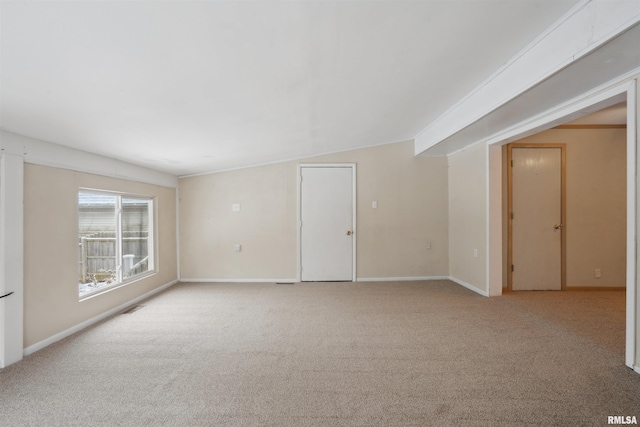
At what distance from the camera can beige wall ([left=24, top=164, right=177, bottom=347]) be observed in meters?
2.42

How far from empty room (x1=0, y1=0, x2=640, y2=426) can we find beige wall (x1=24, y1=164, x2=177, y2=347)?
0.02 m

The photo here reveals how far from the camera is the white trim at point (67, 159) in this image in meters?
2.29

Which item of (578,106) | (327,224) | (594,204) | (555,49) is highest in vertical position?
(555,49)

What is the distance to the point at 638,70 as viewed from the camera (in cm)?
194

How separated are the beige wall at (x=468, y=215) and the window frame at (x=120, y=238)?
5.03m

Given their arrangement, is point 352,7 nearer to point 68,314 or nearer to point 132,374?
point 132,374

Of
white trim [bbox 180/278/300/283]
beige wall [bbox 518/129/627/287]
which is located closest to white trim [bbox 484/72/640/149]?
beige wall [bbox 518/129/627/287]

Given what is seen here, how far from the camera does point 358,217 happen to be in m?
4.88

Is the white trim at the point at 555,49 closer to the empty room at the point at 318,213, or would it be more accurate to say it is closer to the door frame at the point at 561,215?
the empty room at the point at 318,213

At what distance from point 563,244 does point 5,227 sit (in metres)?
6.56

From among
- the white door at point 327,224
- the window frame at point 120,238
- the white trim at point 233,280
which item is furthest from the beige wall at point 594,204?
the window frame at point 120,238

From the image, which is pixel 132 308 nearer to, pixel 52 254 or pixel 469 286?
pixel 52 254

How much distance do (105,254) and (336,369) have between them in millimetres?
3190

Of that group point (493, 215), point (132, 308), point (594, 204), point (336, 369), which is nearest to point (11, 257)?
point (132, 308)
